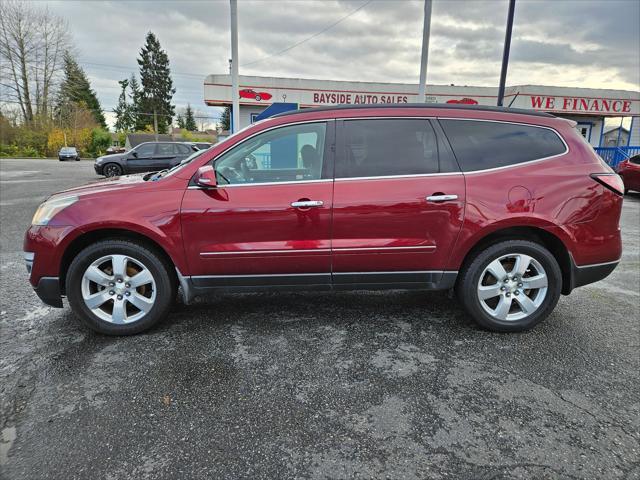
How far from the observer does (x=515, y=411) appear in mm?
2498

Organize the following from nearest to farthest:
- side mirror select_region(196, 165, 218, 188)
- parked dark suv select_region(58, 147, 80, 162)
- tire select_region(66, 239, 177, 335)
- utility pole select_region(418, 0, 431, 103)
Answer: side mirror select_region(196, 165, 218, 188) → tire select_region(66, 239, 177, 335) → utility pole select_region(418, 0, 431, 103) → parked dark suv select_region(58, 147, 80, 162)

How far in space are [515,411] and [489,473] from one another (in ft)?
1.96

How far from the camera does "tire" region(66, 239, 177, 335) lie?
325 centimetres

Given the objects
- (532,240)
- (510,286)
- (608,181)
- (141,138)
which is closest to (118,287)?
(510,286)

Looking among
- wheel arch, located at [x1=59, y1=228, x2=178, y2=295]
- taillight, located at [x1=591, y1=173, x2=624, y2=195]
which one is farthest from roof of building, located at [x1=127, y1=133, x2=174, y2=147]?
taillight, located at [x1=591, y1=173, x2=624, y2=195]


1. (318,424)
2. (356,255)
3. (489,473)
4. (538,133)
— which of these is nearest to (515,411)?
(489,473)

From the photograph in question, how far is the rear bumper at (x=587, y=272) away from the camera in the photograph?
11.2 ft

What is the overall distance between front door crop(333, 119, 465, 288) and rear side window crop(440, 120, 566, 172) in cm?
16

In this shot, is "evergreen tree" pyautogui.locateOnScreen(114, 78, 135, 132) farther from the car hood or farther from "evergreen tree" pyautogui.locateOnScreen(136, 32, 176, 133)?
the car hood

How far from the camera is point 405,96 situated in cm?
1800

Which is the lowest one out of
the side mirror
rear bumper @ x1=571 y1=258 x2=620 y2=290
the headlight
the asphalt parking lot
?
the asphalt parking lot

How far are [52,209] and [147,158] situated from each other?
49.8 ft

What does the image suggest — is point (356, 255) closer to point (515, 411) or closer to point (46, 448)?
point (515, 411)

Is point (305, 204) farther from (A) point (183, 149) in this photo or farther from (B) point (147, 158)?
(B) point (147, 158)
